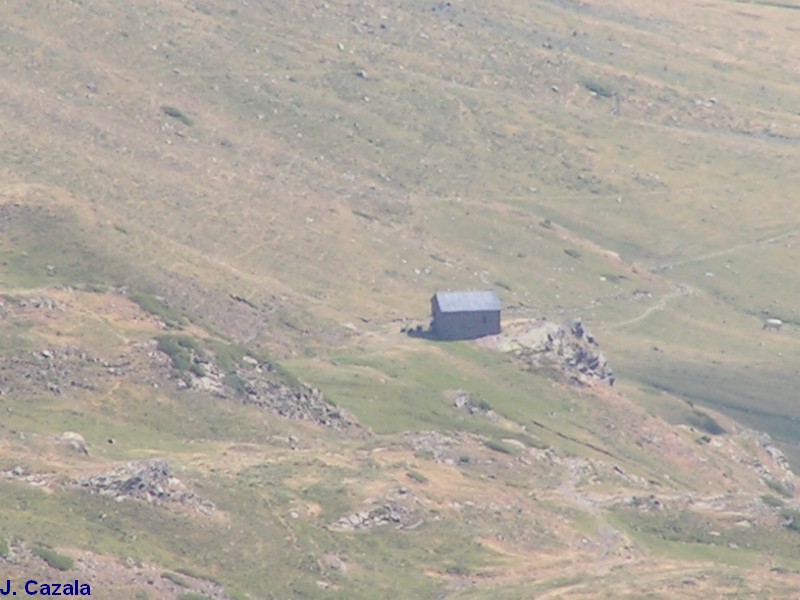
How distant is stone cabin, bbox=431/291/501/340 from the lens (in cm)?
16962

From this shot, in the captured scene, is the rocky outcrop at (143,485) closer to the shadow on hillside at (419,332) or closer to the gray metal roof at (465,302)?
the gray metal roof at (465,302)

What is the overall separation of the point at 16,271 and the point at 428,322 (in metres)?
35.1

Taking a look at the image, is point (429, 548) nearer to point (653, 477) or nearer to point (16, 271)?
point (653, 477)

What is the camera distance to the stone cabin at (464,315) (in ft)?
557

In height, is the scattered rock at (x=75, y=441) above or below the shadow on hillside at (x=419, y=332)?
above

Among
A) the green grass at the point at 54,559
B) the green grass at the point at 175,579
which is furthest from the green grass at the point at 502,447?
the green grass at the point at 54,559

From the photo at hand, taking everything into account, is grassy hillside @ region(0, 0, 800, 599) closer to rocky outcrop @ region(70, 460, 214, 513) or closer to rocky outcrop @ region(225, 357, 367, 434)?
rocky outcrop @ region(225, 357, 367, 434)

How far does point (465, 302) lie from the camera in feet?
558

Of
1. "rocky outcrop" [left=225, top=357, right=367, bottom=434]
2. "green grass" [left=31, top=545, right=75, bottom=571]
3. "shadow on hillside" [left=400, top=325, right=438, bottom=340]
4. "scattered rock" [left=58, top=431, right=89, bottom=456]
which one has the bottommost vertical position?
"shadow on hillside" [left=400, top=325, right=438, bottom=340]

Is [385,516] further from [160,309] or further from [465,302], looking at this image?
[465,302]

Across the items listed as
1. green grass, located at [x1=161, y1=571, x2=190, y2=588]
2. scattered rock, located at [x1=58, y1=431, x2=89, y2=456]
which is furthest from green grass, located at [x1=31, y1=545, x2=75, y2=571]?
scattered rock, located at [x1=58, y1=431, x2=89, y2=456]

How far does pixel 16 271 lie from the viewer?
157 meters

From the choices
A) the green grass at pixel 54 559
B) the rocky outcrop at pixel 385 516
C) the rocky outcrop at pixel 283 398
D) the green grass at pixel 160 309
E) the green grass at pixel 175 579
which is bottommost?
the rocky outcrop at pixel 283 398

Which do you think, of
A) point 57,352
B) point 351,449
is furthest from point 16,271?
point 351,449
